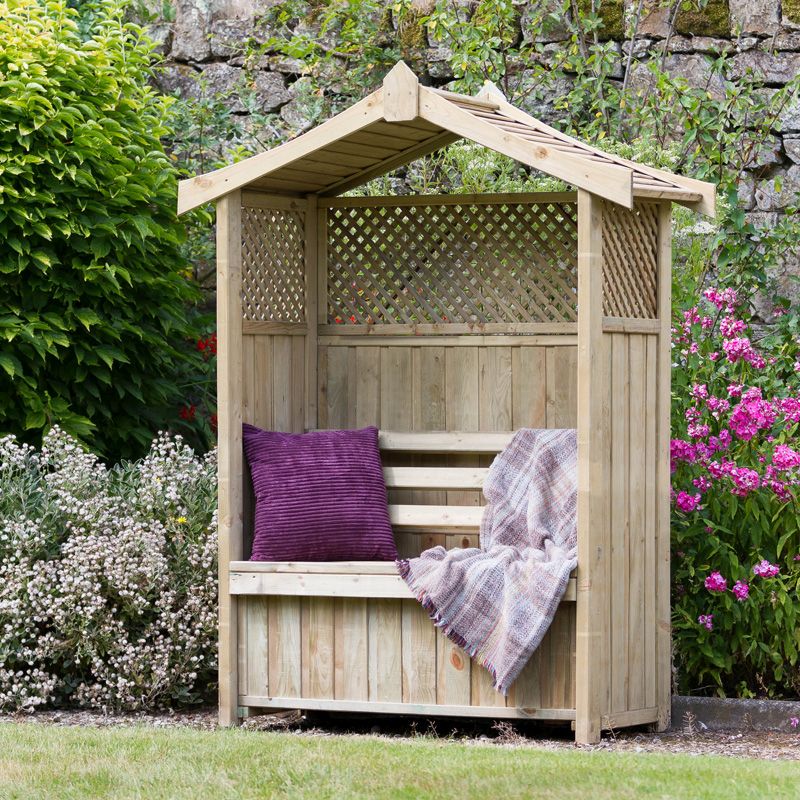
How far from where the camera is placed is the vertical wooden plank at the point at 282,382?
5.84 m

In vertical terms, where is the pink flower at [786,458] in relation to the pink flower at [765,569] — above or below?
above

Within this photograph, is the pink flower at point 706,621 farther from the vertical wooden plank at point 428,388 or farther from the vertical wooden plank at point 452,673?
the vertical wooden plank at point 428,388

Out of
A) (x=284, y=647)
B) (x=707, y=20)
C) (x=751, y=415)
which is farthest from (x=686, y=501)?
(x=707, y=20)

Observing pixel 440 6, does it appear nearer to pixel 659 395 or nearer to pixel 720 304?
pixel 720 304

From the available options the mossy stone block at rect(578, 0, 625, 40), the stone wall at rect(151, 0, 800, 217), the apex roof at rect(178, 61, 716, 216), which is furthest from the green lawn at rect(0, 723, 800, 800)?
the mossy stone block at rect(578, 0, 625, 40)

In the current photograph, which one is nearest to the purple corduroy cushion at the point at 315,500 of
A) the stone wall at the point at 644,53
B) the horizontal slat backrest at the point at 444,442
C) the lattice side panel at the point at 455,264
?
the horizontal slat backrest at the point at 444,442

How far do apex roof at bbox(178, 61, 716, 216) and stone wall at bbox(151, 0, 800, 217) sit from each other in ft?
6.82

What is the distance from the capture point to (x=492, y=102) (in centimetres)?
559

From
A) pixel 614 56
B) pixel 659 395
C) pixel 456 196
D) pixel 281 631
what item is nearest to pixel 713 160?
pixel 614 56

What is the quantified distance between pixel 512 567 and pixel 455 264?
5.35 feet

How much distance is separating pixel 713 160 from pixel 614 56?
0.93 meters

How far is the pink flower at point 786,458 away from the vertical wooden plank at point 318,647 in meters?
1.81

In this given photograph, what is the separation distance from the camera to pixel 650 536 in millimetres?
5266

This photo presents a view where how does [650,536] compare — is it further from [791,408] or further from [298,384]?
[298,384]
